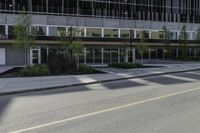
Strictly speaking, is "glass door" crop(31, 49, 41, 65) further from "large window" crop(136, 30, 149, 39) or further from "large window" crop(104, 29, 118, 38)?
"large window" crop(136, 30, 149, 39)

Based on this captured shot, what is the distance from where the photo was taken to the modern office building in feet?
164

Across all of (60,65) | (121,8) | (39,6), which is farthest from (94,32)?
(60,65)

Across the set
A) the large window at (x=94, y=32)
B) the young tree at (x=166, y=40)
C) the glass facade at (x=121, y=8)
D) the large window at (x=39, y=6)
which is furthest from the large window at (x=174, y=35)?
the large window at (x=39, y=6)

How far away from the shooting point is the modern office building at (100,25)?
164 feet

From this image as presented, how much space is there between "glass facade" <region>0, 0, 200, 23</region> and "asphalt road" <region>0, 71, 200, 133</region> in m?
40.7

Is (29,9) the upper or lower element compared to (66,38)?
upper

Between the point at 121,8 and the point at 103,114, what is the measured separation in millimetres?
54395

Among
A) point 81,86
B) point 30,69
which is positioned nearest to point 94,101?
point 81,86

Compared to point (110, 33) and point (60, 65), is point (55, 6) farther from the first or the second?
point (60, 65)

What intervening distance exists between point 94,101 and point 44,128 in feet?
16.5

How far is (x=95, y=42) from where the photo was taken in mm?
53188

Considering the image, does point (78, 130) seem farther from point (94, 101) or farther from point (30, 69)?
point (30, 69)

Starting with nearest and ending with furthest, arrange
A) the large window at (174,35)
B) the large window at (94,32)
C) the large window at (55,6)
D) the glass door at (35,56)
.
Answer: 1. the glass door at (35,56)
2. the large window at (94,32)
3. the large window at (55,6)
4. the large window at (174,35)

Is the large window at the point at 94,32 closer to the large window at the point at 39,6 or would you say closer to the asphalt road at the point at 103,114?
the large window at the point at 39,6
